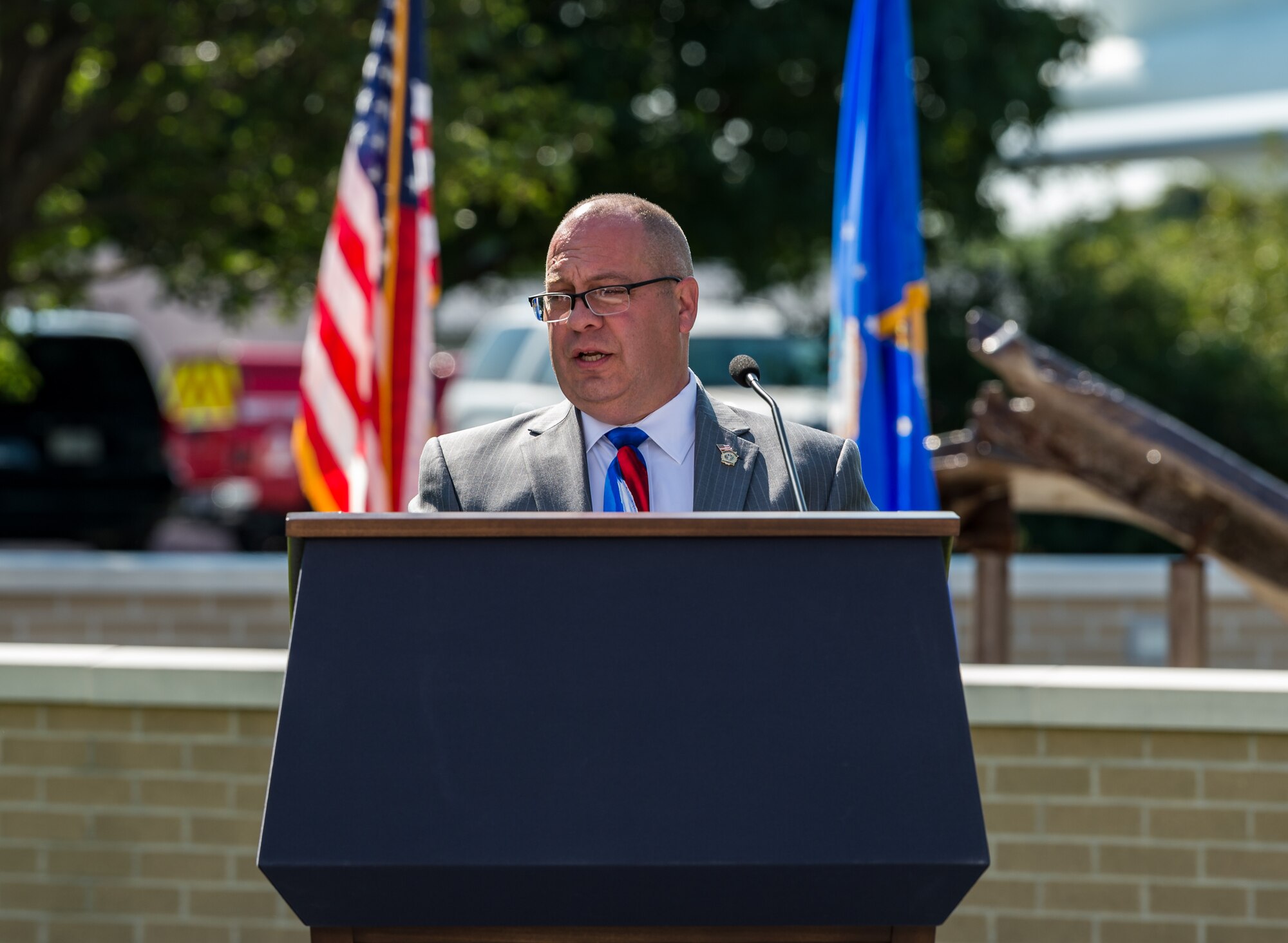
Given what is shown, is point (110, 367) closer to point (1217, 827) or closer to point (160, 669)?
point (160, 669)

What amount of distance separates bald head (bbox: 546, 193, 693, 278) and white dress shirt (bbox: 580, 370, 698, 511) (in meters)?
0.28

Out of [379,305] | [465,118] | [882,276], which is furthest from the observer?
[465,118]

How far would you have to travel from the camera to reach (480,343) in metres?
13.2

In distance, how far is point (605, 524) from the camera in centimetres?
220

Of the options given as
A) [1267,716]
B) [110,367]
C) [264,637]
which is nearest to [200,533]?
[110,367]

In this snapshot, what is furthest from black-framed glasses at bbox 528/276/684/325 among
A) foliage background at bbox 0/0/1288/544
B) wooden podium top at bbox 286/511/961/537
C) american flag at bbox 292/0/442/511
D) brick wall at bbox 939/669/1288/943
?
foliage background at bbox 0/0/1288/544

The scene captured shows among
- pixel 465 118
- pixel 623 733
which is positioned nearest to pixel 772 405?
pixel 623 733

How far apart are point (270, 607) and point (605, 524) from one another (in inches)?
259

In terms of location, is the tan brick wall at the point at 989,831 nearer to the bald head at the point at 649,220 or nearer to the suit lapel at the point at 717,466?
Result: the suit lapel at the point at 717,466

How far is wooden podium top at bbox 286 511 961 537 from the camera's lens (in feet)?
7.21

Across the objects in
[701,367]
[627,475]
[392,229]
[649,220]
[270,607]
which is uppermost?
[392,229]

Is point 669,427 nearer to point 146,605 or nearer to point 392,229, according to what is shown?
point 392,229

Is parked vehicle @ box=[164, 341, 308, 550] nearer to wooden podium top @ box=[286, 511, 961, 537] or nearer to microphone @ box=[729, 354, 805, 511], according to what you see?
microphone @ box=[729, 354, 805, 511]

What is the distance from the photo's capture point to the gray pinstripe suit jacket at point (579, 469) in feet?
9.62
